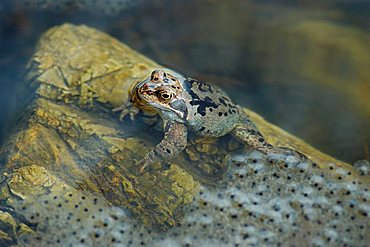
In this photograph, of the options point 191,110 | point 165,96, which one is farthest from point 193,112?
point 165,96

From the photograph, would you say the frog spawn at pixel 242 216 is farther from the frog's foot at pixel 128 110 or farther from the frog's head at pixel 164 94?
the frog's foot at pixel 128 110

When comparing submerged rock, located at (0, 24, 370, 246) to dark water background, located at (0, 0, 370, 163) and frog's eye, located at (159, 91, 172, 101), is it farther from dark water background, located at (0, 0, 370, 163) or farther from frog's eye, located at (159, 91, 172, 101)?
dark water background, located at (0, 0, 370, 163)

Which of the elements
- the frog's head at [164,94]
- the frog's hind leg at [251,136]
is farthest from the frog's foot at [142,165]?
the frog's hind leg at [251,136]

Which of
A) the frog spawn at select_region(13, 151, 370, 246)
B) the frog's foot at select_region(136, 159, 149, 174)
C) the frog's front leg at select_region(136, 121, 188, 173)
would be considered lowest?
the frog spawn at select_region(13, 151, 370, 246)

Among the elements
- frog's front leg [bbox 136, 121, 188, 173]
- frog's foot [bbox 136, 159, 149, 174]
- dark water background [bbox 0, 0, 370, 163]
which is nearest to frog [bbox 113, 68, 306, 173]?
frog's front leg [bbox 136, 121, 188, 173]

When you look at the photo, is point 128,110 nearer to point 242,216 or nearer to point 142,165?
point 142,165

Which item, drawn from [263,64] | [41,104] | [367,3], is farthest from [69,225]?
[367,3]
